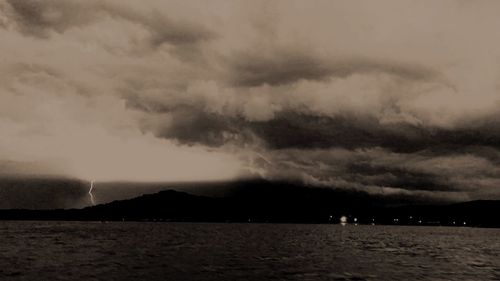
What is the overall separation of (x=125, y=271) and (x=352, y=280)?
34.9 metres

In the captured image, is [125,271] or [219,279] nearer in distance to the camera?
[219,279]

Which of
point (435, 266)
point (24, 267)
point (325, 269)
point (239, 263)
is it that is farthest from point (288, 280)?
point (24, 267)

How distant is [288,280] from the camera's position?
69188mm

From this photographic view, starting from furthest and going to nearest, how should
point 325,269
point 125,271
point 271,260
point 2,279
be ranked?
point 271,260 → point 325,269 → point 125,271 → point 2,279

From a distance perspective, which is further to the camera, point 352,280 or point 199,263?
point 199,263

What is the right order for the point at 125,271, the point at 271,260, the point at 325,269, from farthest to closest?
the point at 271,260 < the point at 325,269 < the point at 125,271

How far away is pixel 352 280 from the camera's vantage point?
232 ft

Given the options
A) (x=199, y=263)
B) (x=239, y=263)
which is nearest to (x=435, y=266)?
(x=239, y=263)

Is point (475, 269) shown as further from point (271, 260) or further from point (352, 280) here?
point (271, 260)

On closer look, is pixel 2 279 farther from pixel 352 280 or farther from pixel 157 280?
pixel 352 280

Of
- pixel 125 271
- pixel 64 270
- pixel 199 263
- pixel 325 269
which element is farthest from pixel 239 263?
pixel 64 270

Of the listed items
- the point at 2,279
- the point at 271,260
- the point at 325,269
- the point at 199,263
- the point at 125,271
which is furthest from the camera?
the point at 271,260

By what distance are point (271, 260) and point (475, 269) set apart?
124 ft

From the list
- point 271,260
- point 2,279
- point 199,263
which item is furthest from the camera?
point 271,260
